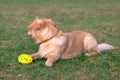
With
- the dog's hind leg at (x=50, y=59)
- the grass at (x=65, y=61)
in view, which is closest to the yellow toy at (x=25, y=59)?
the grass at (x=65, y=61)

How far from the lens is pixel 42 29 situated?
6.18 m

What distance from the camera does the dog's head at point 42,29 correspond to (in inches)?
242

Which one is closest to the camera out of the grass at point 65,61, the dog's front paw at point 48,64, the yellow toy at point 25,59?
the grass at point 65,61

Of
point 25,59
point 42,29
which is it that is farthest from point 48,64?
point 42,29

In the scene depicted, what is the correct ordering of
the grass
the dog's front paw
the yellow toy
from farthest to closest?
the yellow toy, the dog's front paw, the grass

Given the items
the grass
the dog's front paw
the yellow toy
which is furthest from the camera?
the yellow toy

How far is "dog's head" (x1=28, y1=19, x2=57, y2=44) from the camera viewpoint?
614 centimetres

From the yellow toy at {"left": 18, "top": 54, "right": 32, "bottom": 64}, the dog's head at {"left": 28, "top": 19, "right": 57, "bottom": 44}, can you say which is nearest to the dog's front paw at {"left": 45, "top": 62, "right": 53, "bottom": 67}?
the yellow toy at {"left": 18, "top": 54, "right": 32, "bottom": 64}

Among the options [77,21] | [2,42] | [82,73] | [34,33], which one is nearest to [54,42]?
[34,33]

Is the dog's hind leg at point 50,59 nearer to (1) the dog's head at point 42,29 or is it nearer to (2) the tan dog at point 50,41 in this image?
(2) the tan dog at point 50,41

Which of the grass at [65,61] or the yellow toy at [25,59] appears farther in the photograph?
the yellow toy at [25,59]

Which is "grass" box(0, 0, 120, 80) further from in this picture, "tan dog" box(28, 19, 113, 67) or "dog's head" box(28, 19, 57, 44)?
"dog's head" box(28, 19, 57, 44)

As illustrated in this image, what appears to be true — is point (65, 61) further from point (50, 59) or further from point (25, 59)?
point (25, 59)

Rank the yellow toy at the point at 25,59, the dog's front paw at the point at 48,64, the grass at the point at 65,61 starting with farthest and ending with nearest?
→ the yellow toy at the point at 25,59, the dog's front paw at the point at 48,64, the grass at the point at 65,61
